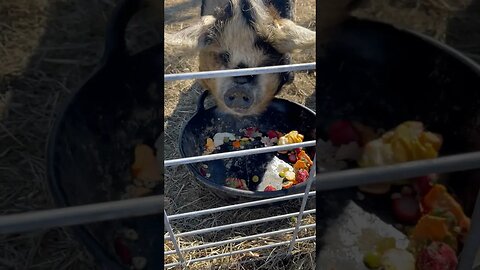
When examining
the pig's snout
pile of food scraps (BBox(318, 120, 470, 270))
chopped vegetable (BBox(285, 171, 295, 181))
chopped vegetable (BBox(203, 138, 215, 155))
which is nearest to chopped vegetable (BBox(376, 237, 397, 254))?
pile of food scraps (BBox(318, 120, 470, 270))

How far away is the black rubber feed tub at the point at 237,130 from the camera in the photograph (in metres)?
1.87

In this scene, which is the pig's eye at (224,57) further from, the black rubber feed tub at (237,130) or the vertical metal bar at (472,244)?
the vertical metal bar at (472,244)

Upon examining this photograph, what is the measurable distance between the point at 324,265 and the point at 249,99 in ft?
5.11

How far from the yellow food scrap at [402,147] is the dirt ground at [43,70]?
94 millimetres

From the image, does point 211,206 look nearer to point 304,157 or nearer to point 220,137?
point 220,137

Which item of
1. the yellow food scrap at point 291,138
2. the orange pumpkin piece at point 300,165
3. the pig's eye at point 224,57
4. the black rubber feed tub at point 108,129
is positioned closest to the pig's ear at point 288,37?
the pig's eye at point 224,57

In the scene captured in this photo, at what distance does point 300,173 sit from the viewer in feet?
6.53

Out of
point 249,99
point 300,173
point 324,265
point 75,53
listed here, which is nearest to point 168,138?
point 249,99

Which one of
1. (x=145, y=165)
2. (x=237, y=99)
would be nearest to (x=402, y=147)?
(x=145, y=165)

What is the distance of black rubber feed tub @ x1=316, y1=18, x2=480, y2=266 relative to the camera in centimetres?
55

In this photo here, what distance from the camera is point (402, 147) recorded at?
595 millimetres

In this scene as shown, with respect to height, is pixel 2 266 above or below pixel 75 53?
below

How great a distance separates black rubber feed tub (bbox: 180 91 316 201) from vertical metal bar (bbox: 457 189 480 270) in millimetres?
1095

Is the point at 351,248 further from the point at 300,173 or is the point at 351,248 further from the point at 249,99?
the point at 249,99
